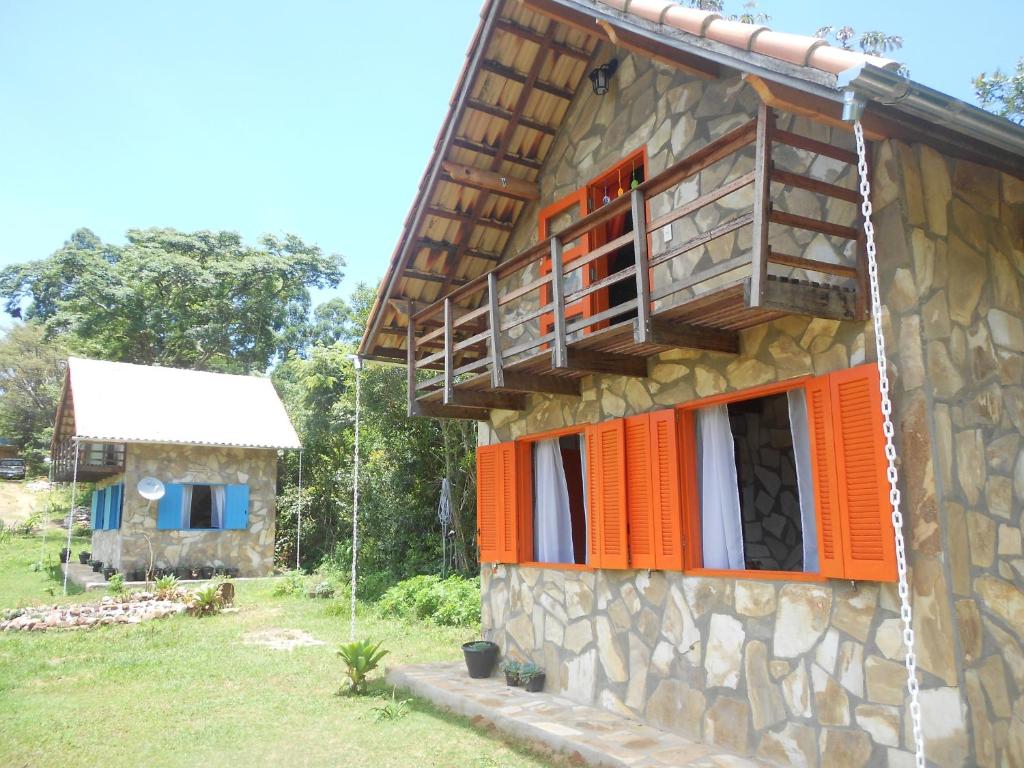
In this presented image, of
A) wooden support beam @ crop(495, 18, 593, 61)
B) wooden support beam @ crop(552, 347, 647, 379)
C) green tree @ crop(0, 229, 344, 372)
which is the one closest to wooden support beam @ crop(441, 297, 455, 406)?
wooden support beam @ crop(552, 347, 647, 379)

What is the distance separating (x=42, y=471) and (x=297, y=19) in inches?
1167

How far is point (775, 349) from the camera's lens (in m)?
5.93

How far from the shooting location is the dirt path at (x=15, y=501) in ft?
101

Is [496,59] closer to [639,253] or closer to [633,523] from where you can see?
[639,253]

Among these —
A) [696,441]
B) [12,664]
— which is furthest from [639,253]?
[12,664]

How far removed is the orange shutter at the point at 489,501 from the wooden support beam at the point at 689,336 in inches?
151

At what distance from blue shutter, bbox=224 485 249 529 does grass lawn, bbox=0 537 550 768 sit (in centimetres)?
714

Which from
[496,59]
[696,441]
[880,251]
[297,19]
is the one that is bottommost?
[696,441]

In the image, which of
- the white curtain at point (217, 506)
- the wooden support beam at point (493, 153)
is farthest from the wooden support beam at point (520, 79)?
the white curtain at point (217, 506)

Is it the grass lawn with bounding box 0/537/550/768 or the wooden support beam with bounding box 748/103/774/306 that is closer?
the wooden support beam with bounding box 748/103/774/306

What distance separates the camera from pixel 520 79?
8.26m

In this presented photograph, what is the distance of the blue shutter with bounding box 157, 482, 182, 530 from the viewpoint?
64.4ft

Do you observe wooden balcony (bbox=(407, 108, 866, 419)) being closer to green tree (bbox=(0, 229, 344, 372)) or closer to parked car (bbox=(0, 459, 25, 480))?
green tree (bbox=(0, 229, 344, 372))

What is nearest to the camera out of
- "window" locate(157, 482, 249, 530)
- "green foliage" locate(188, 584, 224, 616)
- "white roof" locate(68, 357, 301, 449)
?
"green foliage" locate(188, 584, 224, 616)
